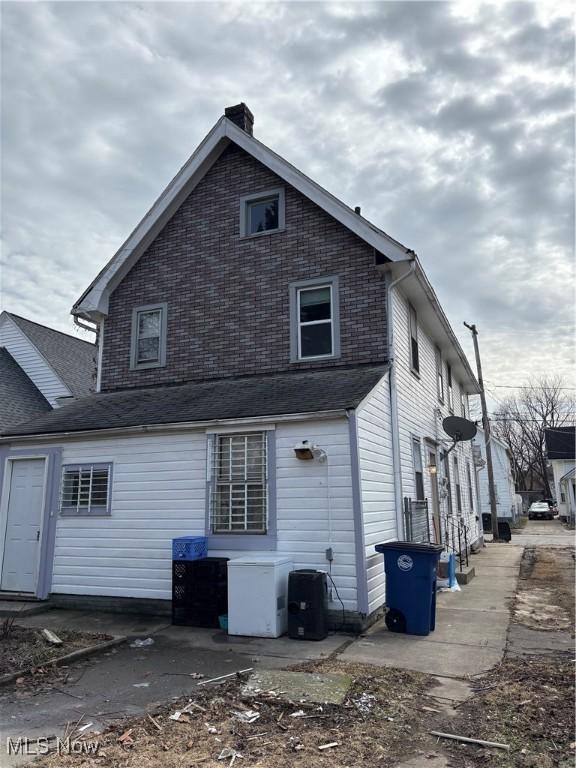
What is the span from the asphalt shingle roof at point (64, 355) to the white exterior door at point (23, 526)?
263 inches

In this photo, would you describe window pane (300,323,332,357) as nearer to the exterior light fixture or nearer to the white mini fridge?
the exterior light fixture

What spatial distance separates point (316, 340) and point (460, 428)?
4.16m

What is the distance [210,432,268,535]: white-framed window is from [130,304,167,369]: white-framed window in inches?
148

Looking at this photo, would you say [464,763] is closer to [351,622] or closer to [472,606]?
[351,622]

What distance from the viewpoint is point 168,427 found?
888cm

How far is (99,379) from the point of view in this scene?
39.8 feet

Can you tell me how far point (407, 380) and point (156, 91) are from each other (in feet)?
22.2

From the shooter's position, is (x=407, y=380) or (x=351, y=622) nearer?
(x=351, y=622)

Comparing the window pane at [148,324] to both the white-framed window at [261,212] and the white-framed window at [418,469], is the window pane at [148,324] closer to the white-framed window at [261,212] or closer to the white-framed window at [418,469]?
the white-framed window at [261,212]

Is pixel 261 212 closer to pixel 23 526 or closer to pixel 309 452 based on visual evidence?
pixel 309 452

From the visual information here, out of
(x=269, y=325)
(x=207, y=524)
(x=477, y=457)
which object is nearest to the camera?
(x=207, y=524)

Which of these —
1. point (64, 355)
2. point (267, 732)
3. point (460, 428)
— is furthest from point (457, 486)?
point (64, 355)

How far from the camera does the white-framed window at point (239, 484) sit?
8.29 meters

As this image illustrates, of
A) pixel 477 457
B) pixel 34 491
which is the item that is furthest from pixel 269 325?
pixel 477 457
